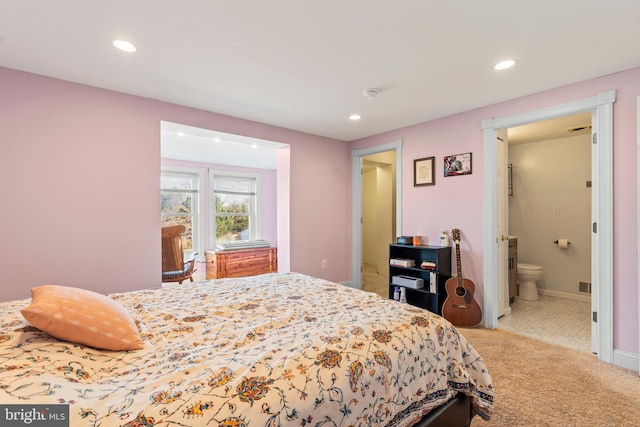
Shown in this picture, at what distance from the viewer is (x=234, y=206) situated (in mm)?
A: 6586

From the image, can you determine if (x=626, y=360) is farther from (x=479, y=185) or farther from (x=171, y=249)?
(x=171, y=249)

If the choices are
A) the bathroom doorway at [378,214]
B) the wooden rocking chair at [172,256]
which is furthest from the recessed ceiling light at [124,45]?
the bathroom doorway at [378,214]

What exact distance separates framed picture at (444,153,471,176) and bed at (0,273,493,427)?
2.31 m

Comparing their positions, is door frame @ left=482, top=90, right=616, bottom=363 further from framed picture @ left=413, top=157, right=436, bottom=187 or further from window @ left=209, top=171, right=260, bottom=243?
window @ left=209, top=171, right=260, bottom=243

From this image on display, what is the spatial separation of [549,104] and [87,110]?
4247 mm

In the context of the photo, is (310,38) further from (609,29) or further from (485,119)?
(485,119)

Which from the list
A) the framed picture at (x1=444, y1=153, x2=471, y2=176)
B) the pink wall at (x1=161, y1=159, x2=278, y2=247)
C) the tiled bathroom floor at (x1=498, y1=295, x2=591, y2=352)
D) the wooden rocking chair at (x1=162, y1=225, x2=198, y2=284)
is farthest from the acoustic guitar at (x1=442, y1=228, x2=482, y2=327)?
the pink wall at (x1=161, y1=159, x2=278, y2=247)

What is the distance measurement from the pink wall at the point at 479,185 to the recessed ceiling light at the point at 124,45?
124 inches

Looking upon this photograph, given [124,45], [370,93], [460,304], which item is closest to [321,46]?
[370,93]

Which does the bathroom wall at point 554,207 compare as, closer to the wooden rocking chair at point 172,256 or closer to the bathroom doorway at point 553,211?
the bathroom doorway at point 553,211

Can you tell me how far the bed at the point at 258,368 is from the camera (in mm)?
854

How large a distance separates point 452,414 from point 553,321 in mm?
2905

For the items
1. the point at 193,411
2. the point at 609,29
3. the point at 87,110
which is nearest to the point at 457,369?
the point at 193,411

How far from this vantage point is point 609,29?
1.86 meters
